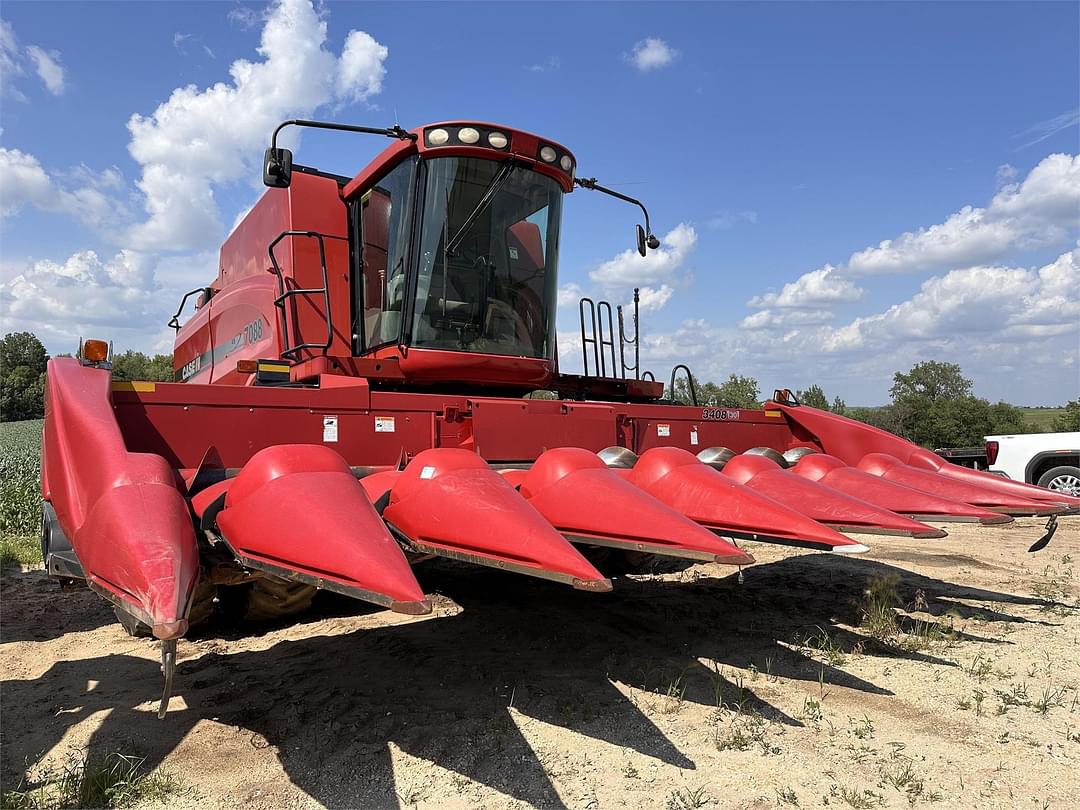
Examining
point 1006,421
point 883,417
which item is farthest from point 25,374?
point 1006,421

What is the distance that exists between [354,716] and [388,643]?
1.01 metres

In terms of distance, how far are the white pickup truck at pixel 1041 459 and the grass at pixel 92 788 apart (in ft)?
36.6

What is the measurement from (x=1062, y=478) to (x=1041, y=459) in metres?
0.36

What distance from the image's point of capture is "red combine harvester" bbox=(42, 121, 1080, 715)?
7.65 feet

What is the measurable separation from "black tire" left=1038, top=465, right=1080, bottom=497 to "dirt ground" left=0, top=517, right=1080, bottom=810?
19.1ft

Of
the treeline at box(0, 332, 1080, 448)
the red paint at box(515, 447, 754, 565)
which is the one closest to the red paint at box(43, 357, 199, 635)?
the red paint at box(515, 447, 754, 565)

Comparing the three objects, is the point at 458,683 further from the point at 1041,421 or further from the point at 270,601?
the point at 1041,421

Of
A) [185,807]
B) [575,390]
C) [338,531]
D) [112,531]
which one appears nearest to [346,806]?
[185,807]

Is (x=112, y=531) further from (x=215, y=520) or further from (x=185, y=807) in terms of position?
(x=185, y=807)

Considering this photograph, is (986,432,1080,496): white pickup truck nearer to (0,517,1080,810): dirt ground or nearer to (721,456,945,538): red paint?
(0,517,1080,810): dirt ground

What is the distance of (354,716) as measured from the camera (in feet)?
10.3

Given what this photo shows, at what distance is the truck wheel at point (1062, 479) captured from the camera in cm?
1008

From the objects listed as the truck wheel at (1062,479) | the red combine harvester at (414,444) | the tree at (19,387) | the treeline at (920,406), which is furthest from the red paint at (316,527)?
the tree at (19,387)

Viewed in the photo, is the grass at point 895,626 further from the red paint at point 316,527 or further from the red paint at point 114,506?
the red paint at point 114,506
